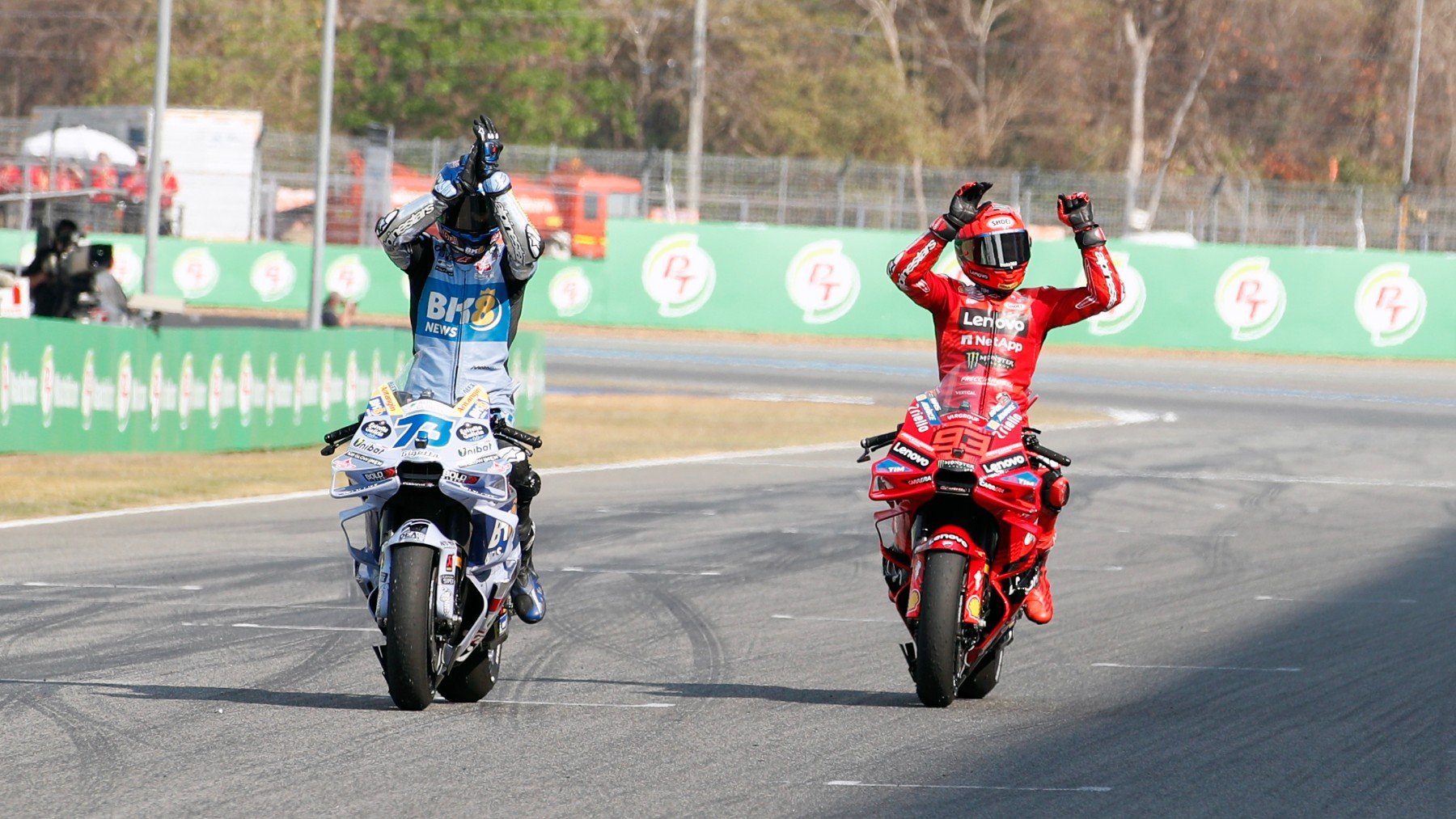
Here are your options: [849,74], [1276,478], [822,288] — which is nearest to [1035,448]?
[1276,478]

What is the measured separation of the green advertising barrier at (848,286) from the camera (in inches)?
1460

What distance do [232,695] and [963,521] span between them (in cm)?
274

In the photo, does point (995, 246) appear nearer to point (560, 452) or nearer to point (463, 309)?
point (463, 309)

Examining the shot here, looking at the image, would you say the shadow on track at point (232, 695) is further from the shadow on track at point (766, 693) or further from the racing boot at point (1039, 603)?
the racing boot at point (1039, 603)

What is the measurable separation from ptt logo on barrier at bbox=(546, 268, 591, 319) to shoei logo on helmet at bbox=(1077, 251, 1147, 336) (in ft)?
31.4

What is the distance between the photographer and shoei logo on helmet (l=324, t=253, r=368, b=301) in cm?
3825

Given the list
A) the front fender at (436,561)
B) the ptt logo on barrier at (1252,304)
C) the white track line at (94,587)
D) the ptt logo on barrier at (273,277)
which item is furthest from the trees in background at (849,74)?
the front fender at (436,561)

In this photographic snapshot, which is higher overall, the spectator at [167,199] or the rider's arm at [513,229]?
the spectator at [167,199]

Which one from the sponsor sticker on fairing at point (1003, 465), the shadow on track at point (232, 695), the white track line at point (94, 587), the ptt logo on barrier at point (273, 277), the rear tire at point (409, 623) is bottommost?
the white track line at point (94, 587)

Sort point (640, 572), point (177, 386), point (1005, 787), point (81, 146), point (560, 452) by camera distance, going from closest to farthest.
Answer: point (1005, 787)
point (640, 572)
point (177, 386)
point (560, 452)
point (81, 146)

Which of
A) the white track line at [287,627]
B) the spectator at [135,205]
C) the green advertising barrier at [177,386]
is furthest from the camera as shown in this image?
the spectator at [135,205]

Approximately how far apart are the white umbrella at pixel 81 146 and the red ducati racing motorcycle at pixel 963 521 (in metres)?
36.3

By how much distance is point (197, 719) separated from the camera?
21.9 feet

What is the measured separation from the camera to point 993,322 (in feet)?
Answer: 25.0
